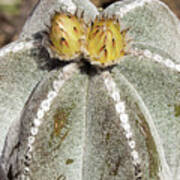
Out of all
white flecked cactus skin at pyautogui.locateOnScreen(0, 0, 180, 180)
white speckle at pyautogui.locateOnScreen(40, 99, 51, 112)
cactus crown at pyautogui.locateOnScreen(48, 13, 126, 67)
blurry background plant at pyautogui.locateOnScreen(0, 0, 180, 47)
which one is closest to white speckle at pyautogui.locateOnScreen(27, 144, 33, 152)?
white flecked cactus skin at pyautogui.locateOnScreen(0, 0, 180, 180)

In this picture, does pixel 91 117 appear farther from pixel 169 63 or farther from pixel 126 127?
pixel 169 63

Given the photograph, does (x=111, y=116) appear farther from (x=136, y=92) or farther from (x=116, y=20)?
(x=116, y=20)

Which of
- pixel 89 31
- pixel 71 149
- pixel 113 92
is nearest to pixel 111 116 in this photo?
pixel 113 92

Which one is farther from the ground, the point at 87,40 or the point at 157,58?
the point at 87,40

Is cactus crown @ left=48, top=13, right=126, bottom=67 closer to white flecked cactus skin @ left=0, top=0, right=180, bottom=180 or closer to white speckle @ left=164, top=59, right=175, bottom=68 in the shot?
white flecked cactus skin @ left=0, top=0, right=180, bottom=180

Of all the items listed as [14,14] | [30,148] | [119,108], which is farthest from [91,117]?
[14,14]

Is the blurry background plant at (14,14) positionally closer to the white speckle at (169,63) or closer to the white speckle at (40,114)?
the white speckle at (169,63)
